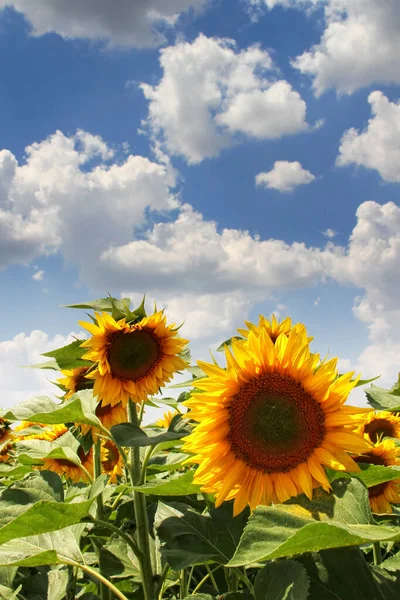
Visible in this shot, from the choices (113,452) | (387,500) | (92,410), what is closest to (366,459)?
(387,500)

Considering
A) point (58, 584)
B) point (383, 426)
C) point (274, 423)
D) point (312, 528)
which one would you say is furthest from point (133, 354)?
point (312, 528)

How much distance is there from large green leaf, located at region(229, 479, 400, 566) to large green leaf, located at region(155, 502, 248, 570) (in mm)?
372

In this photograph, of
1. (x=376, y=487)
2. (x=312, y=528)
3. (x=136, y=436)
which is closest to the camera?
(x=312, y=528)

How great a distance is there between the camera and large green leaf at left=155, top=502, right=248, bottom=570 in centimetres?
241

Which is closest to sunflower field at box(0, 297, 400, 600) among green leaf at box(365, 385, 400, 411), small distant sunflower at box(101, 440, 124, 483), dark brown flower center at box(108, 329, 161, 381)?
dark brown flower center at box(108, 329, 161, 381)

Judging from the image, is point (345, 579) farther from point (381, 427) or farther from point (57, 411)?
point (381, 427)

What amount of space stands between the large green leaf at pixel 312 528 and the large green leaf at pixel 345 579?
0.50ft

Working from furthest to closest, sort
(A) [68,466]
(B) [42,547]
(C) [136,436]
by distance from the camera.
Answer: (A) [68,466] < (B) [42,547] < (C) [136,436]

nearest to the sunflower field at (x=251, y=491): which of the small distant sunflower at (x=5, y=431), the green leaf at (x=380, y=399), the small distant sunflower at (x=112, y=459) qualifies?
the green leaf at (x=380, y=399)

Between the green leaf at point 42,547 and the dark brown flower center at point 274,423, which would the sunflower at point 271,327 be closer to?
the dark brown flower center at point 274,423

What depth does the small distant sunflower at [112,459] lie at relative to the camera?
17.8 feet

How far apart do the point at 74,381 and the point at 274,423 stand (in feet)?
7.37

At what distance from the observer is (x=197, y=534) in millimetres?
2559

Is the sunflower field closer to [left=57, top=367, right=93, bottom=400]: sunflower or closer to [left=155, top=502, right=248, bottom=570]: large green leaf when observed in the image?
[left=155, top=502, right=248, bottom=570]: large green leaf
